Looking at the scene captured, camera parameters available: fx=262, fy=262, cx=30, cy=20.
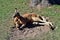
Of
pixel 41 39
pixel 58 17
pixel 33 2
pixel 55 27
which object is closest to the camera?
pixel 41 39

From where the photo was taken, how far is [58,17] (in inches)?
407

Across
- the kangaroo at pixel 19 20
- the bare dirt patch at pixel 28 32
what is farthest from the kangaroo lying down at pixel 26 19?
the bare dirt patch at pixel 28 32

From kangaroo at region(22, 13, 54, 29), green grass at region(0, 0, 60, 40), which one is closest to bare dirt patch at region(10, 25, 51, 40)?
green grass at region(0, 0, 60, 40)

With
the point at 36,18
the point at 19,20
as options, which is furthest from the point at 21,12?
the point at 19,20

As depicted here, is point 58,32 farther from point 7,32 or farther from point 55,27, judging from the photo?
point 7,32

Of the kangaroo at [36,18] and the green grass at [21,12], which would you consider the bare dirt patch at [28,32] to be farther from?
the kangaroo at [36,18]

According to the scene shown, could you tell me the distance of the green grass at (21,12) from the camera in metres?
8.96

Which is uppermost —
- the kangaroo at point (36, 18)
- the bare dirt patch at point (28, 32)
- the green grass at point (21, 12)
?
the kangaroo at point (36, 18)

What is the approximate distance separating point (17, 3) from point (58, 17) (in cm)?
259

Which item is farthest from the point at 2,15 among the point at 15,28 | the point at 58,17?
the point at 58,17

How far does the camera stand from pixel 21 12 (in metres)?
11.0

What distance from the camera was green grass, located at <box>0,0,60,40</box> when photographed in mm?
8961

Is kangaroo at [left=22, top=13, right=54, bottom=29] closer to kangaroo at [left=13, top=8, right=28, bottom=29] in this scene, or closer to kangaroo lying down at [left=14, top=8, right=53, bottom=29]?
kangaroo lying down at [left=14, top=8, right=53, bottom=29]

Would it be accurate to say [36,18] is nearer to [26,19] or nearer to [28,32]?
[26,19]
